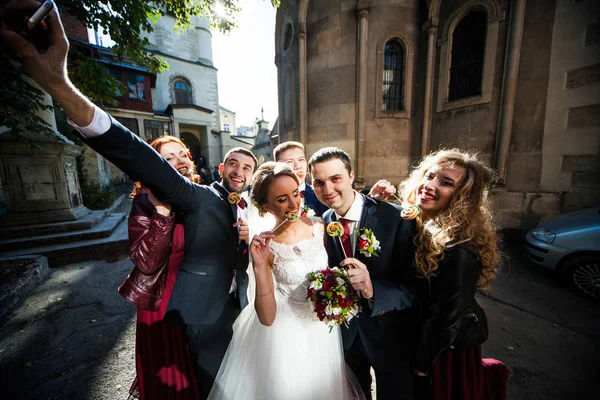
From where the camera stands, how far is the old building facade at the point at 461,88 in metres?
5.66

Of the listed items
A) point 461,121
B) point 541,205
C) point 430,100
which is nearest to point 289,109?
point 430,100

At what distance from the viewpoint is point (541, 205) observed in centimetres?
623

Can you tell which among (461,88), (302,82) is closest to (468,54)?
(461,88)

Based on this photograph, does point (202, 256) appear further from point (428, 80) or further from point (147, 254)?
point (428, 80)

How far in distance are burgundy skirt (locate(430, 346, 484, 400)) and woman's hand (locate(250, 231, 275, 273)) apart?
1.50 meters

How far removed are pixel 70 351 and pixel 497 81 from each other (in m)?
10.8

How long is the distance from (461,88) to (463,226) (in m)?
8.15

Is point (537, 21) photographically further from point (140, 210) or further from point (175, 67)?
point (175, 67)

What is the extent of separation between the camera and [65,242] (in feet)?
17.4

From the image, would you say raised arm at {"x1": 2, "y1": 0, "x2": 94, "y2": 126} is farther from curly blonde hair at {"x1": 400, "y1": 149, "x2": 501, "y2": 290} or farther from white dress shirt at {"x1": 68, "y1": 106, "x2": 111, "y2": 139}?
curly blonde hair at {"x1": 400, "y1": 149, "x2": 501, "y2": 290}

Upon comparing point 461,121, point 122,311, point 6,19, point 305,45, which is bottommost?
point 122,311

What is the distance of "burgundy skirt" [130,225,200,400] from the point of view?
6.24 ft

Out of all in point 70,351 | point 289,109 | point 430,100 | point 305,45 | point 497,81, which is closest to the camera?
point 70,351

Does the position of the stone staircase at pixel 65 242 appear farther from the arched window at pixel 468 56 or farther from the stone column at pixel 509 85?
the arched window at pixel 468 56
